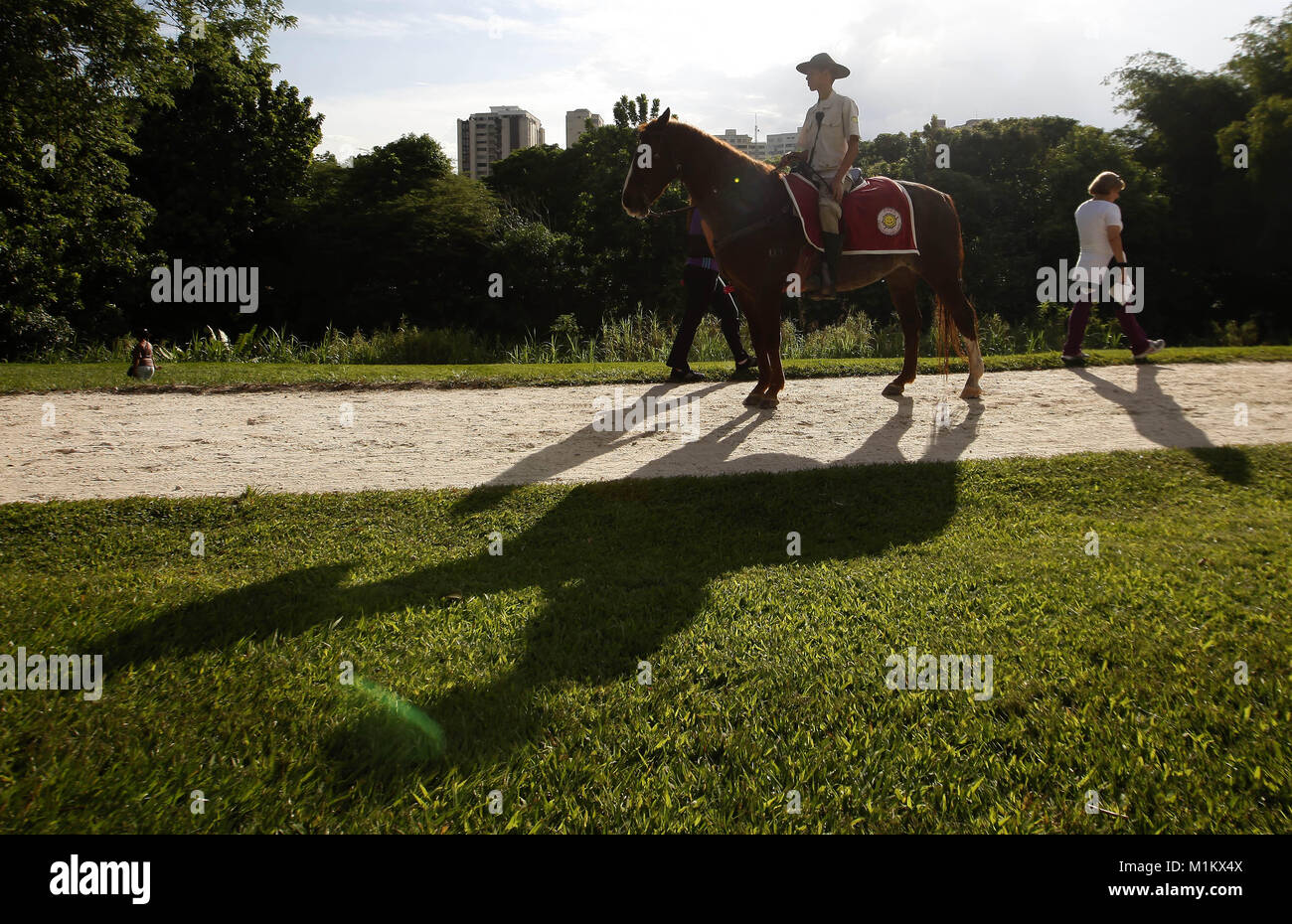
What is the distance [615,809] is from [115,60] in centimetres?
1667

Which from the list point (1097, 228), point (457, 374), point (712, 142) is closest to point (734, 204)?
point (712, 142)

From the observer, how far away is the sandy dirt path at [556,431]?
643cm

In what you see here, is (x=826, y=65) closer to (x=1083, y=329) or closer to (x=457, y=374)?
(x=1083, y=329)

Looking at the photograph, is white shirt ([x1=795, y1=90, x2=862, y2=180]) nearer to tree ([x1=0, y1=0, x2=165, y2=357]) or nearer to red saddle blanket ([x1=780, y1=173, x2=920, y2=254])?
red saddle blanket ([x1=780, y1=173, x2=920, y2=254])

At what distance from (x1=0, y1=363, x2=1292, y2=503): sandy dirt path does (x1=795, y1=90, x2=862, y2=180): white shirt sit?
236 cm

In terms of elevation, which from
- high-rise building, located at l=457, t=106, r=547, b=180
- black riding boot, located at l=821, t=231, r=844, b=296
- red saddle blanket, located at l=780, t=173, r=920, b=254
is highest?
high-rise building, located at l=457, t=106, r=547, b=180

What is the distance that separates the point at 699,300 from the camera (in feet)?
32.0

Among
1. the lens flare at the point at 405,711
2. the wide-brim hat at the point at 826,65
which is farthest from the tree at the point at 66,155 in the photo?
the lens flare at the point at 405,711

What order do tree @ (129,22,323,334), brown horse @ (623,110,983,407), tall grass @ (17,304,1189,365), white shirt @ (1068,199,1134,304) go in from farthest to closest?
tree @ (129,22,323,334) < tall grass @ (17,304,1189,365) < white shirt @ (1068,199,1134,304) < brown horse @ (623,110,983,407)

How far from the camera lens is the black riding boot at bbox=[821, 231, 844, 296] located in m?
7.86

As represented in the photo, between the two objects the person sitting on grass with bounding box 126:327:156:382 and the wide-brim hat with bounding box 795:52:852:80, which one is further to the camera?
the person sitting on grass with bounding box 126:327:156:382

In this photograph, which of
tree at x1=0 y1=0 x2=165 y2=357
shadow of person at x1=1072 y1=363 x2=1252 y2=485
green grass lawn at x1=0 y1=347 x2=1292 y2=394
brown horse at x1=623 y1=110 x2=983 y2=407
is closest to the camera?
shadow of person at x1=1072 y1=363 x2=1252 y2=485

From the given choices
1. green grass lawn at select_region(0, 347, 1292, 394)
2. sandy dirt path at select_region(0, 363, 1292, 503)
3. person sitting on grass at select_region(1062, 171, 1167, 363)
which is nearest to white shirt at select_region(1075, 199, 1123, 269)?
person sitting on grass at select_region(1062, 171, 1167, 363)

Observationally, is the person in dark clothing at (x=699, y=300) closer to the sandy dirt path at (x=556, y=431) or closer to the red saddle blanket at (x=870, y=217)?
the sandy dirt path at (x=556, y=431)
